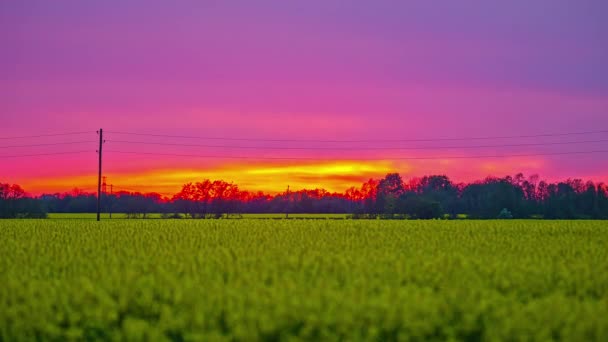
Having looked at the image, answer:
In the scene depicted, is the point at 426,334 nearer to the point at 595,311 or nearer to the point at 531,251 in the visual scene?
the point at 595,311

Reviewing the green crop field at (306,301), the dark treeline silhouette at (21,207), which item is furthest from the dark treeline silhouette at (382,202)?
the green crop field at (306,301)

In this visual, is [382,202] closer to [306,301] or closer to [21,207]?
[21,207]

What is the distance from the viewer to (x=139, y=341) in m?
8.23

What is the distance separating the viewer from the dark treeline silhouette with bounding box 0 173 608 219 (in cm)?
10569

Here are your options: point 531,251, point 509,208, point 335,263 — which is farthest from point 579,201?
point 335,263

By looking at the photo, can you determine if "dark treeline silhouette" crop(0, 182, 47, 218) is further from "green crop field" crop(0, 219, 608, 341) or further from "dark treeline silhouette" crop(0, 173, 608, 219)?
"green crop field" crop(0, 219, 608, 341)

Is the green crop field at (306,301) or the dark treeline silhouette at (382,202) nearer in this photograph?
the green crop field at (306,301)

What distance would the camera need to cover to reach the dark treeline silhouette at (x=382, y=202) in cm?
10569

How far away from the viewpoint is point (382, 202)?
119 meters

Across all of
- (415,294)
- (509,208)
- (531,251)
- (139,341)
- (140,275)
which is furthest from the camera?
(509,208)

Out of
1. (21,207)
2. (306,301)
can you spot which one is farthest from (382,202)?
(306,301)

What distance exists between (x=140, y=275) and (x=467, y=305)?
21.3 feet

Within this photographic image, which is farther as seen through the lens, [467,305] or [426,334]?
[467,305]

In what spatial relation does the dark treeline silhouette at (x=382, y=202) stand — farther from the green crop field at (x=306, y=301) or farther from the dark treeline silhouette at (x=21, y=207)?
the green crop field at (x=306, y=301)
